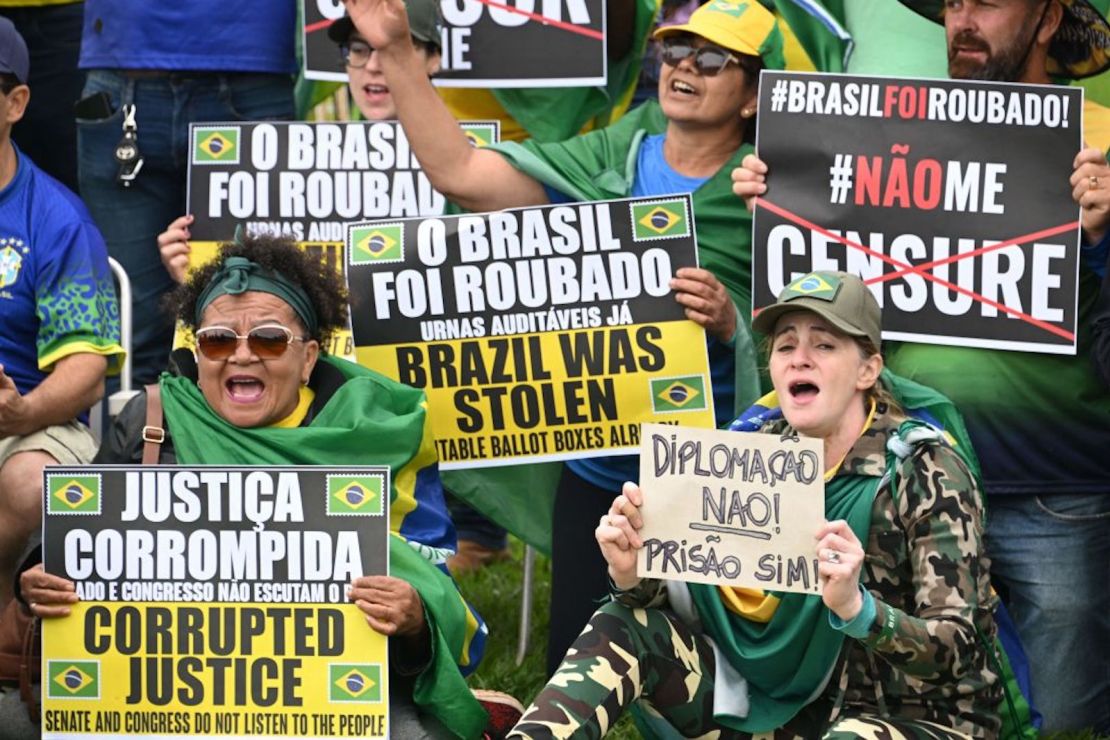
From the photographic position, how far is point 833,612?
5.55 m

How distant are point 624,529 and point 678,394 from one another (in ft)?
4.17

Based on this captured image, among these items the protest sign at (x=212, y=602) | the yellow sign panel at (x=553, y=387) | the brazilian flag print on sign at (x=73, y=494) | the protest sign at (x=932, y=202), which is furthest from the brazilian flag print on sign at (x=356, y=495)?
the protest sign at (x=932, y=202)

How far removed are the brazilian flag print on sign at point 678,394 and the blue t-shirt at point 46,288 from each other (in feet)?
5.51

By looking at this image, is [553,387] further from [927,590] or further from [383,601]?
[927,590]

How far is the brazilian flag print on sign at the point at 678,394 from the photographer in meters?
6.90

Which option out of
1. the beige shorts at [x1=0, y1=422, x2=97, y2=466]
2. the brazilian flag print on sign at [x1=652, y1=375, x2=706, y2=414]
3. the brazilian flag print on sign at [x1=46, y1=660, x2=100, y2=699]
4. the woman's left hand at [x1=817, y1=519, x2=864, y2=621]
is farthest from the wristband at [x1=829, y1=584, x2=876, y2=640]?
the beige shorts at [x1=0, y1=422, x2=97, y2=466]

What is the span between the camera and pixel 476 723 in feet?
20.8

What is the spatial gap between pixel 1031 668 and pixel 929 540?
5.10 feet

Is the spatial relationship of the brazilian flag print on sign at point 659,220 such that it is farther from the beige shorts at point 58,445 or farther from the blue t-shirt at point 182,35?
the blue t-shirt at point 182,35

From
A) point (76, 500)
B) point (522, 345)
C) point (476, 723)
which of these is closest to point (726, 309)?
point (522, 345)

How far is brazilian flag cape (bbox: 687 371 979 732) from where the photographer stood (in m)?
5.85

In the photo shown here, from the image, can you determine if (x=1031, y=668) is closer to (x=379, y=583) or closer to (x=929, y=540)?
(x=929, y=540)

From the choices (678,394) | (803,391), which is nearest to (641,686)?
(803,391)

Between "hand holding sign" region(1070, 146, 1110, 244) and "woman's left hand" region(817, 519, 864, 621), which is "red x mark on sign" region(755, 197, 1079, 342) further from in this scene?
"woman's left hand" region(817, 519, 864, 621)
